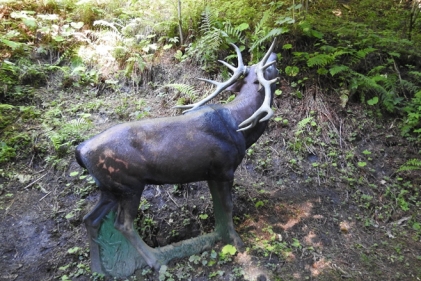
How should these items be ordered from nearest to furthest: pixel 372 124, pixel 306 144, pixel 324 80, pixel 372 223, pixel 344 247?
pixel 344 247, pixel 372 223, pixel 306 144, pixel 372 124, pixel 324 80

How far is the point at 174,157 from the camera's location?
2.94 metres

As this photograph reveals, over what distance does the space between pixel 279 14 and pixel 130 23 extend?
2.93m

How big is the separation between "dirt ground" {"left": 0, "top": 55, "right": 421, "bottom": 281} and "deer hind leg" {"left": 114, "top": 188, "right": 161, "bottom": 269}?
0.14 m

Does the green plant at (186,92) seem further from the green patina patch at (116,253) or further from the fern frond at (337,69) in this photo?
the green patina patch at (116,253)

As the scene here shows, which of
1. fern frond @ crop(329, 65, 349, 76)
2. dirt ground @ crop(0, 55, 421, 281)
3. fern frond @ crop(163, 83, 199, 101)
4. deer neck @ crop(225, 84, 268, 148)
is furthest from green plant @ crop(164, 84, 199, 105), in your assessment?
fern frond @ crop(329, 65, 349, 76)

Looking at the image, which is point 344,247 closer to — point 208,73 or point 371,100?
point 371,100

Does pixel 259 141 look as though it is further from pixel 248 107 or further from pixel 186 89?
pixel 248 107

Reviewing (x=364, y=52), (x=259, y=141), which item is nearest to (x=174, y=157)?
(x=259, y=141)

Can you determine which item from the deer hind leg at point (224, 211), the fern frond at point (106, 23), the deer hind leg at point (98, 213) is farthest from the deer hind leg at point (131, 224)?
the fern frond at point (106, 23)

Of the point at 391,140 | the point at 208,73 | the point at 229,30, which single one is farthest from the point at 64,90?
the point at 391,140

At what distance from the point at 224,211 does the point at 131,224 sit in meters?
0.92

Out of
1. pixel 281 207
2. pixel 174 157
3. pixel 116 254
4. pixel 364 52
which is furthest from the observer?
pixel 364 52

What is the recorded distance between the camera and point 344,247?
3566 mm

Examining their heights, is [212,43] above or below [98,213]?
above
